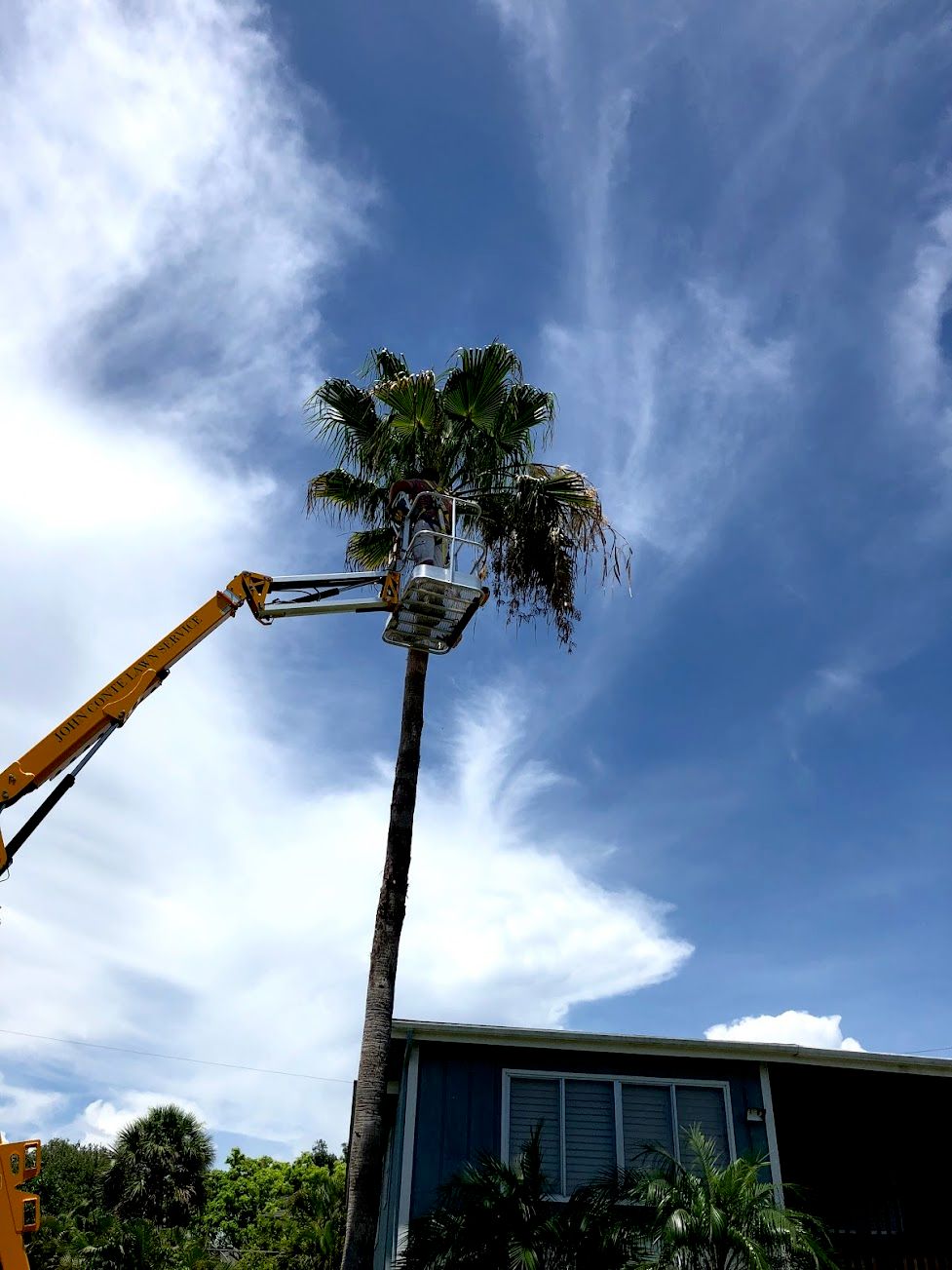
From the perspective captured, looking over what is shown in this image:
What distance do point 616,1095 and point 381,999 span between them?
3.37 m

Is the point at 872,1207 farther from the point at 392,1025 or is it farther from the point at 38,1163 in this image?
the point at 38,1163

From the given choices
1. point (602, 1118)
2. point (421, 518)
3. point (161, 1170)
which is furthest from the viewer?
point (161, 1170)

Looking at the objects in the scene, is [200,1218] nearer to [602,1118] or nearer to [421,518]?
[602,1118]

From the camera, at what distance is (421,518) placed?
10867mm

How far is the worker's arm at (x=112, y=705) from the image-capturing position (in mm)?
8734

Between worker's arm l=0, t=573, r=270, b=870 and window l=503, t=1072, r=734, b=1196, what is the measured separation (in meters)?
6.37

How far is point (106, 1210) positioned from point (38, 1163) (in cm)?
2742

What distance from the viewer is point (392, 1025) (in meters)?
11.5

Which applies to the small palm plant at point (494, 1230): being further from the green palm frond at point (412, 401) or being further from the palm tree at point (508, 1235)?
the green palm frond at point (412, 401)

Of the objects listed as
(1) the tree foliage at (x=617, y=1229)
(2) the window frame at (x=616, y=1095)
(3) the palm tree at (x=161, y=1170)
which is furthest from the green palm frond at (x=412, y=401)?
(3) the palm tree at (x=161, y=1170)

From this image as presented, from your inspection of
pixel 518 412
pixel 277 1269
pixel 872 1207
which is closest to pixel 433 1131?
pixel 872 1207

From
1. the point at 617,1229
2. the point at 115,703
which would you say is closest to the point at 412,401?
the point at 115,703

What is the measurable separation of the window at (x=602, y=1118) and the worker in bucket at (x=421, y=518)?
20.7 feet

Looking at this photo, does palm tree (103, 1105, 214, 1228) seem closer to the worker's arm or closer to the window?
the window
